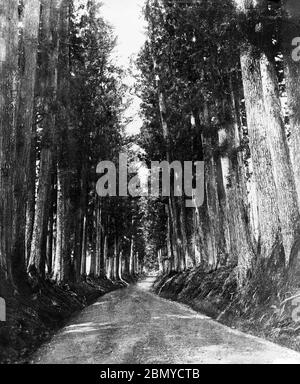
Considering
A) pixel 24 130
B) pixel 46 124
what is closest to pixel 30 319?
pixel 24 130

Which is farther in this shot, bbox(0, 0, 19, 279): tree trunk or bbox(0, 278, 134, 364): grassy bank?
bbox(0, 0, 19, 279): tree trunk

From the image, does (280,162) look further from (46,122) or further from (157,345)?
(46,122)

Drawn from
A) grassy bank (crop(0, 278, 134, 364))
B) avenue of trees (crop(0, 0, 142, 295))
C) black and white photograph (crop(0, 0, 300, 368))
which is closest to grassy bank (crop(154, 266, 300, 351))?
black and white photograph (crop(0, 0, 300, 368))

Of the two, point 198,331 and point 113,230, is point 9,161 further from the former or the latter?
point 113,230

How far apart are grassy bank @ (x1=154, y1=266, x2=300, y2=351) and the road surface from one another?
306 millimetres

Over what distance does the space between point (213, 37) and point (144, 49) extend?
1097 centimetres

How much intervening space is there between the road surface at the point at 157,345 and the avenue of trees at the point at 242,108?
1.81 m

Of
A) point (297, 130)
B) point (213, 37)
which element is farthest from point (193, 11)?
point (297, 130)

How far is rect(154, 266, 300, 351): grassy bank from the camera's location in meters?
7.64

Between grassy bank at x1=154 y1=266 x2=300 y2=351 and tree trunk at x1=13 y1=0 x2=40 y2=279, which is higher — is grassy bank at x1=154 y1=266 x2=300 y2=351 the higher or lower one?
the lower one

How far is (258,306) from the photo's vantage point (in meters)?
9.27

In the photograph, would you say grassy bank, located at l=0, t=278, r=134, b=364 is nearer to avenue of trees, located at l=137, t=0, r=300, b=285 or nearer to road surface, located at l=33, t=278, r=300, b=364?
road surface, located at l=33, t=278, r=300, b=364

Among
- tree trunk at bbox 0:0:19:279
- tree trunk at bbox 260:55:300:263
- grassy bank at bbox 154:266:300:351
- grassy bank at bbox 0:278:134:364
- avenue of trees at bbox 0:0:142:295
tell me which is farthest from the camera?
avenue of trees at bbox 0:0:142:295

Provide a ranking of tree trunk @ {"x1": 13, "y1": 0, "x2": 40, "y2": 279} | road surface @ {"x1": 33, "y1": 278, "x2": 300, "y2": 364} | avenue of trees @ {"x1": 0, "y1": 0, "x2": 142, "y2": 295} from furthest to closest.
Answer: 1. tree trunk @ {"x1": 13, "y1": 0, "x2": 40, "y2": 279}
2. avenue of trees @ {"x1": 0, "y1": 0, "x2": 142, "y2": 295}
3. road surface @ {"x1": 33, "y1": 278, "x2": 300, "y2": 364}
